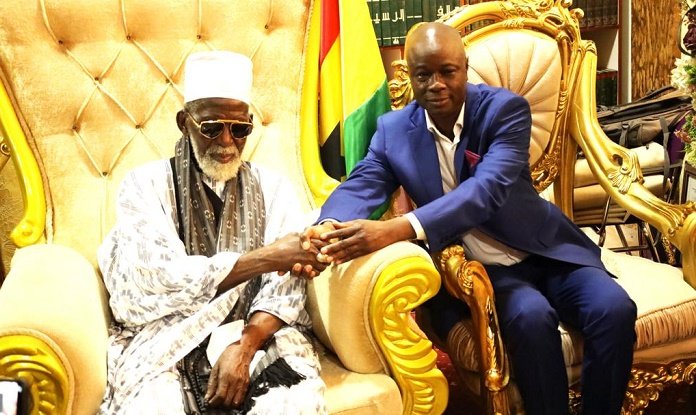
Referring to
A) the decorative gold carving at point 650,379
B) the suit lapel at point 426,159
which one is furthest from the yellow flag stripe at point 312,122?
the decorative gold carving at point 650,379

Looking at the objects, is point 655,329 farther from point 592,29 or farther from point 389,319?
point 592,29

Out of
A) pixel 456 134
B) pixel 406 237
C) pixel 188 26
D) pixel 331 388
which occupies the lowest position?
pixel 331 388

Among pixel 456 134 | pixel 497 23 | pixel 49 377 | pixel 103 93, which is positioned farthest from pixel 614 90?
pixel 49 377

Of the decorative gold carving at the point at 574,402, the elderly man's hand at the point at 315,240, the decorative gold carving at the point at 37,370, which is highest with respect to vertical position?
the elderly man's hand at the point at 315,240

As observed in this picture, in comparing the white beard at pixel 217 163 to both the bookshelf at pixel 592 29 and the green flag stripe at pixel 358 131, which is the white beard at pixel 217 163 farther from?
the bookshelf at pixel 592 29

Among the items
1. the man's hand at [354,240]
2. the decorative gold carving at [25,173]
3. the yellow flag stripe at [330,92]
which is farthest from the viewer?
the yellow flag stripe at [330,92]

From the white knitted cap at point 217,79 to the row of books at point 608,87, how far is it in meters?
3.17

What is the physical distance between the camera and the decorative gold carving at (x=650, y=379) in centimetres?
209

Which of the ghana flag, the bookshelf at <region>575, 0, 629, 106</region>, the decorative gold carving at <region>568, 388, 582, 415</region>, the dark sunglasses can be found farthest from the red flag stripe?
the bookshelf at <region>575, 0, 629, 106</region>

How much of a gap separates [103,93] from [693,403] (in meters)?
2.04

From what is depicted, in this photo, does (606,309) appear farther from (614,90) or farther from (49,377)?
(614,90)

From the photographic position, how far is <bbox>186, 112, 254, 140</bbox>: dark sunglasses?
1985mm

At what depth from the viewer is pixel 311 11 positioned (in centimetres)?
258

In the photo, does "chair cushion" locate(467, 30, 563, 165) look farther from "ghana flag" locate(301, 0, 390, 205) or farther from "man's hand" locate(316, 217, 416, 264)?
"man's hand" locate(316, 217, 416, 264)
